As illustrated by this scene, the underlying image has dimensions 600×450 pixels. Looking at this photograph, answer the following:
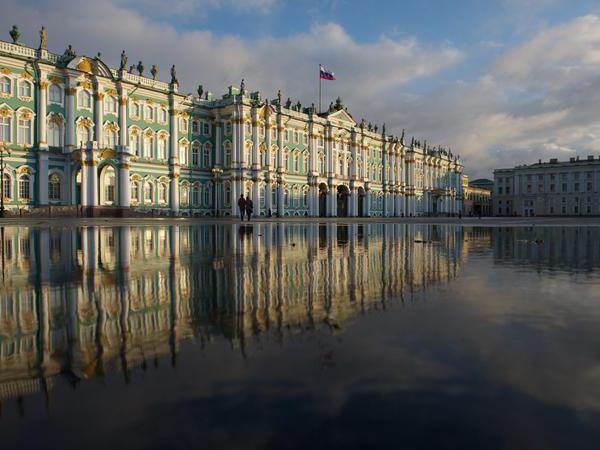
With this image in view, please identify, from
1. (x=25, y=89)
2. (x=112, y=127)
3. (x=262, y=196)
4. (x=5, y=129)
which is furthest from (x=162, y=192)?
(x=25, y=89)

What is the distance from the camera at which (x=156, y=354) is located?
106 inches

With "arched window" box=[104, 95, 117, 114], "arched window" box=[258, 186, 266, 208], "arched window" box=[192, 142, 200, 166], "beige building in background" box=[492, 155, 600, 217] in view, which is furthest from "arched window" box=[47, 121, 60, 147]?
"beige building in background" box=[492, 155, 600, 217]

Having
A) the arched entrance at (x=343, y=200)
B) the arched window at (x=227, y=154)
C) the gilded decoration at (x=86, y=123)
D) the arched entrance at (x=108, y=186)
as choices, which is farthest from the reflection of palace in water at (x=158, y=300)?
the arched entrance at (x=343, y=200)

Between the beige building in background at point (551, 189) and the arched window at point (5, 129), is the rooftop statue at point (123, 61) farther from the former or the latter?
the beige building in background at point (551, 189)

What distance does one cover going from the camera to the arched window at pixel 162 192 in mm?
47812

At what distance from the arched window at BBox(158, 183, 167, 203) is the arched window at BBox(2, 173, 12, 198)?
14.0 meters

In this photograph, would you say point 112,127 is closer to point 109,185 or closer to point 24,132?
point 109,185

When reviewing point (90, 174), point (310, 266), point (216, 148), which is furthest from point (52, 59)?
point (310, 266)

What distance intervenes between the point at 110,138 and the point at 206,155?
488 inches

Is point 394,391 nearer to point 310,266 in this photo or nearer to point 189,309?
point 189,309

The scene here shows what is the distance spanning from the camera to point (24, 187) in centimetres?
3778

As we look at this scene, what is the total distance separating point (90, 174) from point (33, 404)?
137ft

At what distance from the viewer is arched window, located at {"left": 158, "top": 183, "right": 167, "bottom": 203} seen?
4781 centimetres

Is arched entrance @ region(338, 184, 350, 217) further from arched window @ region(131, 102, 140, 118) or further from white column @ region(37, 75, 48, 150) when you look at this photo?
white column @ region(37, 75, 48, 150)
